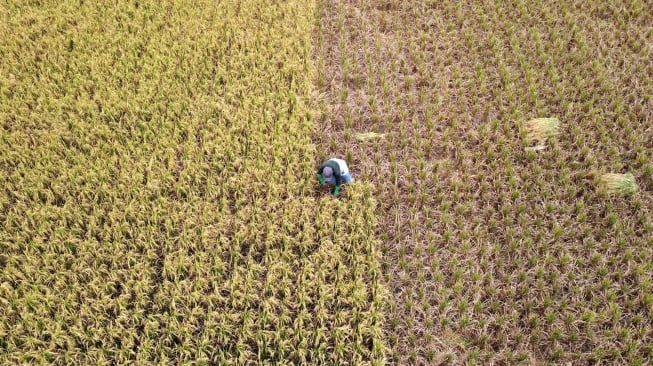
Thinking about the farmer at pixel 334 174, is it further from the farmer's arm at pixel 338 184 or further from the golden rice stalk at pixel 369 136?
the golden rice stalk at pixel 369 136

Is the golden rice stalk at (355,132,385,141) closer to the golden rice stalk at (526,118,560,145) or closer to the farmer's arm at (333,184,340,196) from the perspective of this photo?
the farmer's arm at (333,184,340,196)

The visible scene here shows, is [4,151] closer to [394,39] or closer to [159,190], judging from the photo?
[159,190]

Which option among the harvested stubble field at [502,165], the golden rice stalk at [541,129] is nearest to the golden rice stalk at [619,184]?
the harvested stubble field at [502,165]

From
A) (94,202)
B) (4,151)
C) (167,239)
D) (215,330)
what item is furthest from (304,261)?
(4,151)

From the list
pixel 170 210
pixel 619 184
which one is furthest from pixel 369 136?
pixel 619 184

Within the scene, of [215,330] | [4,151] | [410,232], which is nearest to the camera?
[215,330]

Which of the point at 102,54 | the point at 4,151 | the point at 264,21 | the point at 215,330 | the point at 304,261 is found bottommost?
the point at 215,330

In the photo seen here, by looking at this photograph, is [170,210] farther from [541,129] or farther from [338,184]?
[541,129]
